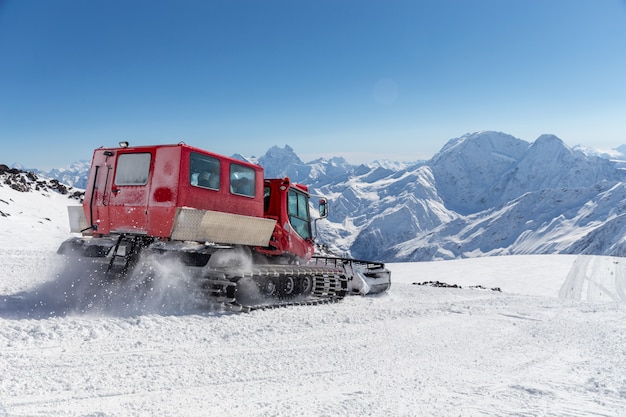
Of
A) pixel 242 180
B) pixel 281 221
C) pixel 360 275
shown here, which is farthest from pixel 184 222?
pixel 360 275

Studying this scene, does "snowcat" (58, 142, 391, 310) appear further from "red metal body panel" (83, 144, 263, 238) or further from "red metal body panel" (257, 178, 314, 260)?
"red metal body panel" (257, 178, 314, 260)

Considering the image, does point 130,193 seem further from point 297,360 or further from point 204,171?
point 297,360

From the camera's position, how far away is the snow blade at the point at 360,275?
1262 centimetres

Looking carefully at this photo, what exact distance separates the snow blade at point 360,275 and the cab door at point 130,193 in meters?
5.45

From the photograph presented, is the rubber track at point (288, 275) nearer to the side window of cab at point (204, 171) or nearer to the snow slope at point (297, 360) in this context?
the snow slope at point (297, 360)

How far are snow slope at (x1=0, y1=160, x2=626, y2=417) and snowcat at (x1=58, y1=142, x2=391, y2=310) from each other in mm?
676

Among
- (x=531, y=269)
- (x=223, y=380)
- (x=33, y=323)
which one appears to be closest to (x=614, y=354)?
(x=223, y=380)

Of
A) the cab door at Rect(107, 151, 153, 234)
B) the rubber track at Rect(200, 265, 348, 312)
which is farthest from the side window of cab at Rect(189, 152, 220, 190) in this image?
the rubber track at Rect(200, 265, 348, 312)

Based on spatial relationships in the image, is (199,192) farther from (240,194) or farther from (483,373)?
(483,373)

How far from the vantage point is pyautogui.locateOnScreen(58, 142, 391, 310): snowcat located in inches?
305

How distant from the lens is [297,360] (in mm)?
5258

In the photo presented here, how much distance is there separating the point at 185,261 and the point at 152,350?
8.67ft

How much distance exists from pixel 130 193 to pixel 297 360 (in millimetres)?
4732

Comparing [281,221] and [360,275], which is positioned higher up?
[281,221]
